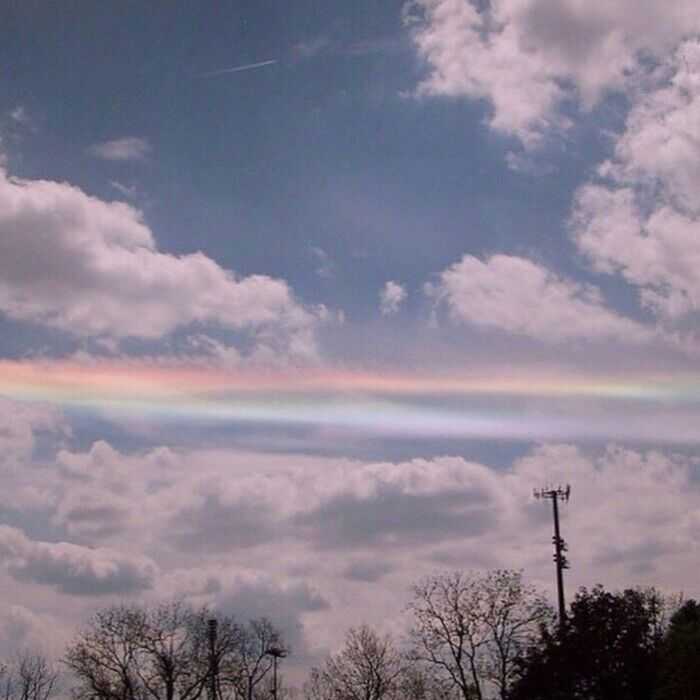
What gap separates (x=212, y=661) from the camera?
217 ft

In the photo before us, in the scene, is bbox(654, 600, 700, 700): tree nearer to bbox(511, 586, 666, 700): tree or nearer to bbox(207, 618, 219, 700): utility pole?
bbox(511, 586, 666, 700): tree

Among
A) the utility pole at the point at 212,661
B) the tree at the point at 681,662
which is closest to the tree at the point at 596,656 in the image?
the tree at the point at 681,662

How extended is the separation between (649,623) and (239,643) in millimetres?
31049

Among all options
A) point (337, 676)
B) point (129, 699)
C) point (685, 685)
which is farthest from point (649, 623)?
point (129, 699)

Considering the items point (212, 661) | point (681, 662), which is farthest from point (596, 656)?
point (212, 661)

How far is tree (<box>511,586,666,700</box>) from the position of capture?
45.8 m

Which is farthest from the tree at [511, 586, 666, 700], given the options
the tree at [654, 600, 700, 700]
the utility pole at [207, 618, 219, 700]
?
the utility pole at [207, 618, 219, 700]

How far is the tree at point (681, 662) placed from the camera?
122 feet

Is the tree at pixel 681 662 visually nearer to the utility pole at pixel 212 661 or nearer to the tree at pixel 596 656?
the tree at pixel 596 656

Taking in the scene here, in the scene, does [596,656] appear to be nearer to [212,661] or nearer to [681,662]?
[681,662]

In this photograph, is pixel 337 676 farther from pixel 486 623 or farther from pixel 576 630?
pixel 576 630

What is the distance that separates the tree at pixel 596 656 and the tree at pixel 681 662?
339 centimetres

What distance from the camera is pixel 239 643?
233ft

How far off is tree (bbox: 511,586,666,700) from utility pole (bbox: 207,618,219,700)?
2255 centimetres
